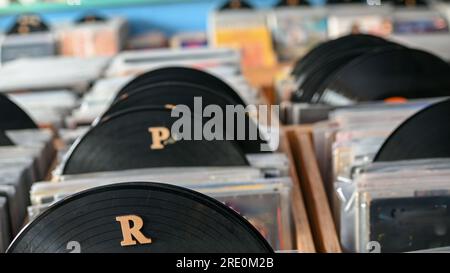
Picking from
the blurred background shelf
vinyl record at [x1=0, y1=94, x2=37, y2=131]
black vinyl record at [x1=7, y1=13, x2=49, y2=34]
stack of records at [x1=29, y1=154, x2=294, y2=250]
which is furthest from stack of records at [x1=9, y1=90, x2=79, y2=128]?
the blurred background shelf

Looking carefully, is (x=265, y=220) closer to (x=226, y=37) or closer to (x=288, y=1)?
(x=226, y=37)

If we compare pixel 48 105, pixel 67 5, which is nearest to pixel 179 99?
pixel 48 105

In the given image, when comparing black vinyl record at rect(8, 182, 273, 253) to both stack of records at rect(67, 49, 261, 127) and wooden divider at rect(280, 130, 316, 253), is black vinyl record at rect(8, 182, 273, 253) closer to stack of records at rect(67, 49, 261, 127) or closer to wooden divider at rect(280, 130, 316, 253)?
wooden divider at rect(280, 130, 316, 253)

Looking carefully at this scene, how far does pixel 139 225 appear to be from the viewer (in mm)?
765

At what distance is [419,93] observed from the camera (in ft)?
4.71

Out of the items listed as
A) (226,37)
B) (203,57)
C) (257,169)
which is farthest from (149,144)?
(226,37)

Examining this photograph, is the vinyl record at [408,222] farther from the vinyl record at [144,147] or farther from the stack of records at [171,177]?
the vinyl record at [144,147]

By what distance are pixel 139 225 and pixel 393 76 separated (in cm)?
82

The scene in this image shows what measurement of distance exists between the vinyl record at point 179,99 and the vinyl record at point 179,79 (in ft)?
0.34

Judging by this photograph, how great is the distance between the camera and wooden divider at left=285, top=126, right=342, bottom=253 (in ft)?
3.44

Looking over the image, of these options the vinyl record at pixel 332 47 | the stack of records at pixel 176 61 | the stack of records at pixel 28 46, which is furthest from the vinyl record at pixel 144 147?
the stack of records at pixel 28 46

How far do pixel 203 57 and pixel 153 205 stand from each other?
4.89ft

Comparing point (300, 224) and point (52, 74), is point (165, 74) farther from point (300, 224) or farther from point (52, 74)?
point (52, 74)

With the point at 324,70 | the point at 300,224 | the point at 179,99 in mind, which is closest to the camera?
the point at 300,224
